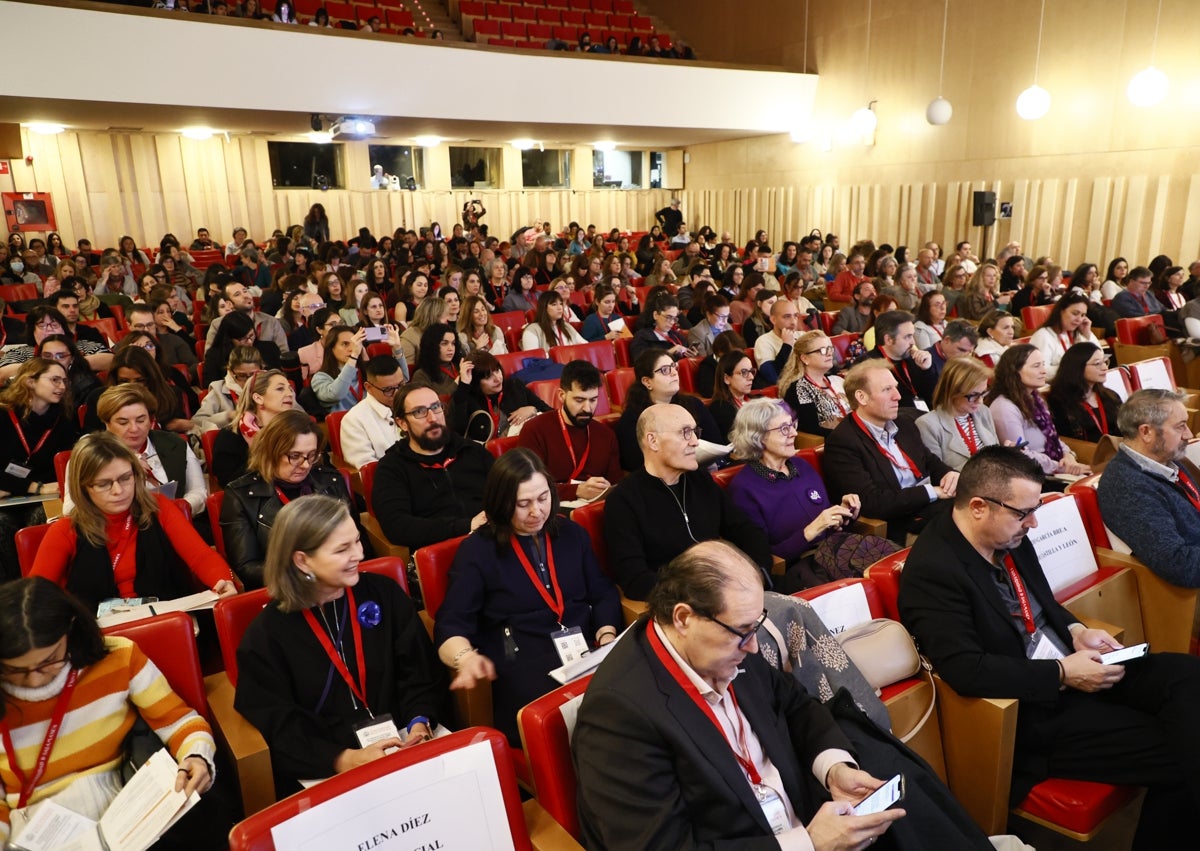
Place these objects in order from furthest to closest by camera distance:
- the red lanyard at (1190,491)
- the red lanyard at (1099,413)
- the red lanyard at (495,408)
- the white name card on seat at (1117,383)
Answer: the white name card on seat at (1117,383)
the red lanyard at (495,408)
the red lanyard at (1099,413)
the red lanyard at (1190,491)

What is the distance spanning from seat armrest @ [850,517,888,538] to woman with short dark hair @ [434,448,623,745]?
129 cm

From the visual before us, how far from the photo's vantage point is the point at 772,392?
501cm

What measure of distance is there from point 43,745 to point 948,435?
12.2ft

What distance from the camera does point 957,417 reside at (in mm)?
4027

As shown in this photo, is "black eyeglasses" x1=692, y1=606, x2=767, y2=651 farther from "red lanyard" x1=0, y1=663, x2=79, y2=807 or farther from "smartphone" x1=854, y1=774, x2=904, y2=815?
"red lanyard" x1=0, y1=663, x2=79, y2=807

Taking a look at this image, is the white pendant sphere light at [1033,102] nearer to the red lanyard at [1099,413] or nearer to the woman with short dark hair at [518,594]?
the red lanyard at [1099,413]

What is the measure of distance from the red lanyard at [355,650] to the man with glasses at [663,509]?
953mm

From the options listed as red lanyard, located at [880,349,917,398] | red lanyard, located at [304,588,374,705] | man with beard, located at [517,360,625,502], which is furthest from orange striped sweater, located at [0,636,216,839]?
red lanyard, located at [880,349,917,398]

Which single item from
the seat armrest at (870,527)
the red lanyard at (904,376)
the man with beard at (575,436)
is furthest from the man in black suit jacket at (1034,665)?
the red lanyard at (904,376)

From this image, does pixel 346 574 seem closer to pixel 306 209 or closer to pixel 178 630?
pixel 178 630

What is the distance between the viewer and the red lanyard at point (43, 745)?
1.84 meters

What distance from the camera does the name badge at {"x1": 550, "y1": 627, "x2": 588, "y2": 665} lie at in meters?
2.50

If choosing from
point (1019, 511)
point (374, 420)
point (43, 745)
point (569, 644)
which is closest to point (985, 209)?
point (374, 420)

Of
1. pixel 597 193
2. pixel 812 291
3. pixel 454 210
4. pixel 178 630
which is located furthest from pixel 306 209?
pixel 178 630
